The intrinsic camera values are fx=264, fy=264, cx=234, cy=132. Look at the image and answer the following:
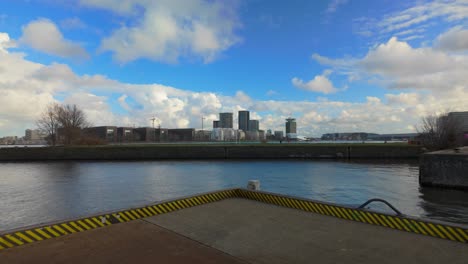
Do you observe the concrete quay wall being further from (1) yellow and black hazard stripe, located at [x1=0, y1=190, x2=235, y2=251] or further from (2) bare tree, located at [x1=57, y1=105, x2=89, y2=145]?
(2) bare tree, located at [x1=57, y1=105, x2=89, y2=145]

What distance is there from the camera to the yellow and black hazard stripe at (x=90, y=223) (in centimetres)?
648

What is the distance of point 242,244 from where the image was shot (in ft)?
22.3

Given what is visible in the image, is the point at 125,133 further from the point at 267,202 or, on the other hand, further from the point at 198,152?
the point at 267,202

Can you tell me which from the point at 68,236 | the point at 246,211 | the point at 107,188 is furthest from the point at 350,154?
the point at 68,236

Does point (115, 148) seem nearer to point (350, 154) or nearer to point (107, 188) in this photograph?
point (107, 188)

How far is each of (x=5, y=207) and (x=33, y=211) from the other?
10.4 feet

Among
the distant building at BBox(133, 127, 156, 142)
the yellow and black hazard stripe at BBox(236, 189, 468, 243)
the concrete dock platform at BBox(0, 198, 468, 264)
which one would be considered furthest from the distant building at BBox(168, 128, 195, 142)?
the concrete dock platform at BBox(0, 198, 468, 264)

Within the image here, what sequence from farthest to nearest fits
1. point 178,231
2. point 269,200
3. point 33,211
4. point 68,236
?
point 33,211, point 269,200, point 178,231, point 68,236

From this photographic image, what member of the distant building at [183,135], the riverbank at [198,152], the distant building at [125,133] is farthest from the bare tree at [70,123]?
the distant building at [183,135]

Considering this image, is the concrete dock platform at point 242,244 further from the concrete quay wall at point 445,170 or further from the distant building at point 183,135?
the distant building at point 183,135

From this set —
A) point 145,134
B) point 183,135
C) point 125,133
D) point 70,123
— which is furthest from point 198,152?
point 183,135

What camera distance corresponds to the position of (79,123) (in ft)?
281

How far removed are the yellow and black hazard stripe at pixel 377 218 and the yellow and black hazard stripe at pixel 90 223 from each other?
132 inches

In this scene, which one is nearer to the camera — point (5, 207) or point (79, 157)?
point (5, 207)
